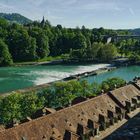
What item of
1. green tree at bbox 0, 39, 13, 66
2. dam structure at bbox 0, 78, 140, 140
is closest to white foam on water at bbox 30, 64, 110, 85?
green tree at bbox 0, 39, 13, 66

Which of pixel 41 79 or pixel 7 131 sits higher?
pixel 7 131

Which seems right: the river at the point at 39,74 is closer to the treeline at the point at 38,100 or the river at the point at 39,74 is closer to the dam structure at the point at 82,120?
Answer: the treeline at the point at 38,100

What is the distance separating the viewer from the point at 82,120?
56.2 metres

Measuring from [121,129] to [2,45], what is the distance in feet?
420

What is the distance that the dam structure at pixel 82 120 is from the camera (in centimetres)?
4800

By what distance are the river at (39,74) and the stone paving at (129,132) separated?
2297 inches

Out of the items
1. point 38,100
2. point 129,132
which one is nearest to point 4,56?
point 38,100

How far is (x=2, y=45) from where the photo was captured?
18088cm

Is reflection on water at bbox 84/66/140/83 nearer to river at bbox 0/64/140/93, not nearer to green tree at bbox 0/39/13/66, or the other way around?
river at bbox 0/64/140/93

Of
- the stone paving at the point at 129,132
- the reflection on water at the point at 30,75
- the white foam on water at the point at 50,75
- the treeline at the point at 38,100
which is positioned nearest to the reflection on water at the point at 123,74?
the white foam on water at the point at 50,75

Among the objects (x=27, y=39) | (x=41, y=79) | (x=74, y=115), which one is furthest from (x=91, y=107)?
(x=27, y=39)

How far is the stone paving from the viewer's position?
183 ft

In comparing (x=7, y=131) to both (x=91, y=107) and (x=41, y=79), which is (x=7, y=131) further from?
(x=41, y=79)

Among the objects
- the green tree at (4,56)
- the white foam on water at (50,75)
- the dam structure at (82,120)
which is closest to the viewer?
the dam structure at (82,120)
